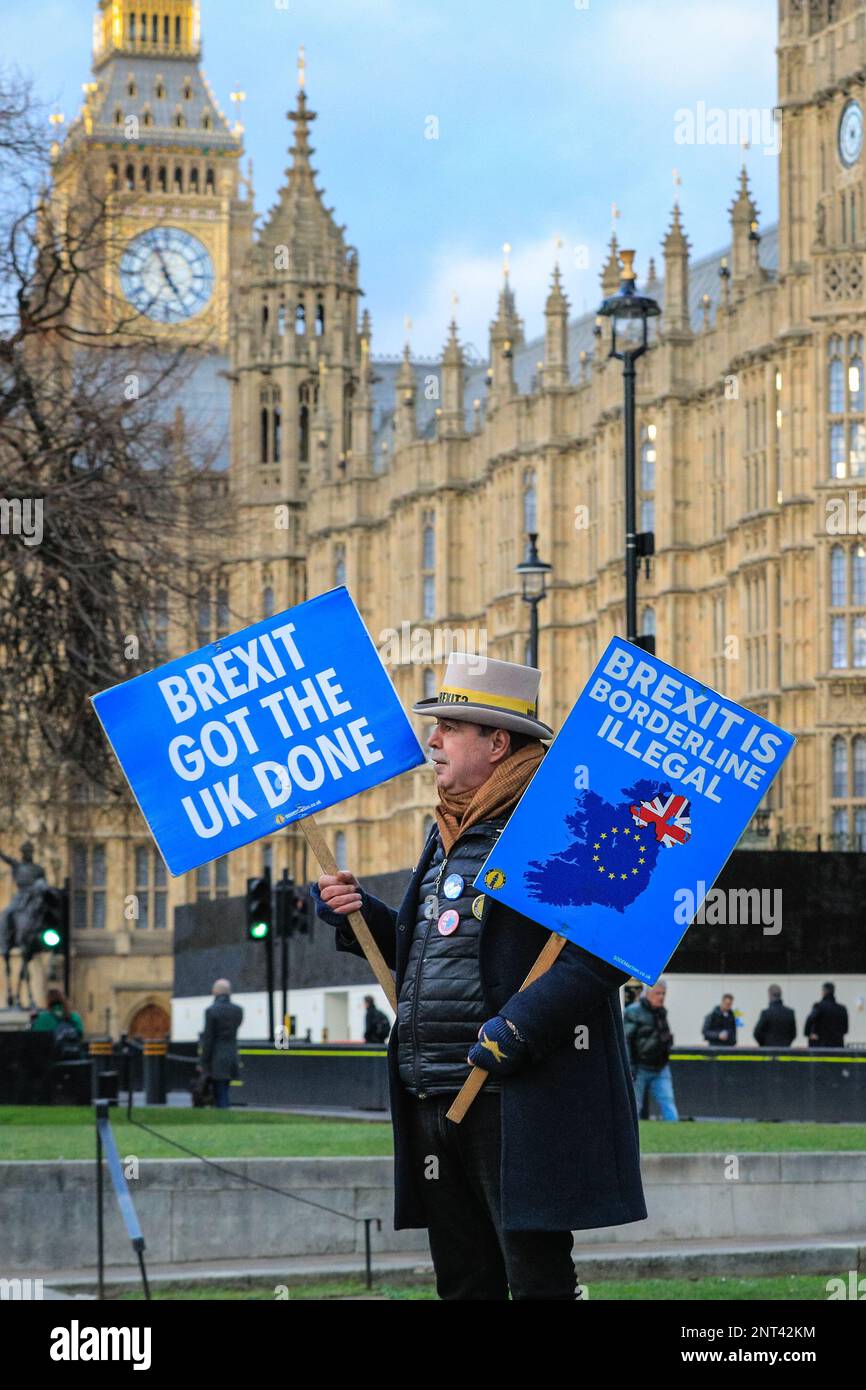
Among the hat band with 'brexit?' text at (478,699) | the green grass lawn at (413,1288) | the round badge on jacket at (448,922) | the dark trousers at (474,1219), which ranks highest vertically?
the hat band with 'brexit?' text at (478,699)

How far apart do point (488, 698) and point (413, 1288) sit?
6.67 meters

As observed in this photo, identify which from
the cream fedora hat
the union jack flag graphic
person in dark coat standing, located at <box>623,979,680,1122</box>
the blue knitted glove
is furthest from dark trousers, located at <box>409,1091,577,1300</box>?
person in dark coat standing, located at <box>623,979,680,1122</box>

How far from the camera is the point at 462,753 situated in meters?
7.75

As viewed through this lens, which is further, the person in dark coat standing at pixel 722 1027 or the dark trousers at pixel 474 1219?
the person in dark coat standing at pixel 722 1027

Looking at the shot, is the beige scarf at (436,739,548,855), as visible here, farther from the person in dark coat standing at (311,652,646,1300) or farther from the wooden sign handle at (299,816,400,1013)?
the wooden sign handle at (299,816,400,1013)

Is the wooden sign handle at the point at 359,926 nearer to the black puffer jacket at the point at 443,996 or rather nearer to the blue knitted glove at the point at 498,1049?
the black puffer jacket at the point at 443,996

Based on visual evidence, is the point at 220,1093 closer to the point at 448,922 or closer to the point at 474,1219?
the point at 474,1219

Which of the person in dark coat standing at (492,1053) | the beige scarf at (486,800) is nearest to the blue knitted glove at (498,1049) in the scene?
the person in dark coat standing at (492,1053)

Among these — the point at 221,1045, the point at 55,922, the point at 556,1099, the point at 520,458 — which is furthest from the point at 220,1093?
the point at 520,458

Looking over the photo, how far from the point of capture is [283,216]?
75.9 meters

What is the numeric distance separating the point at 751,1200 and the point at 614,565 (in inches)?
1569

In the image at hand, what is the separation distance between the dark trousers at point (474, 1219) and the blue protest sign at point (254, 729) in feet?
3.67

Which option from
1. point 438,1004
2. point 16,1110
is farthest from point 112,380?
point 438,1004

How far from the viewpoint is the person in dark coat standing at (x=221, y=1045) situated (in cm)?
3089
